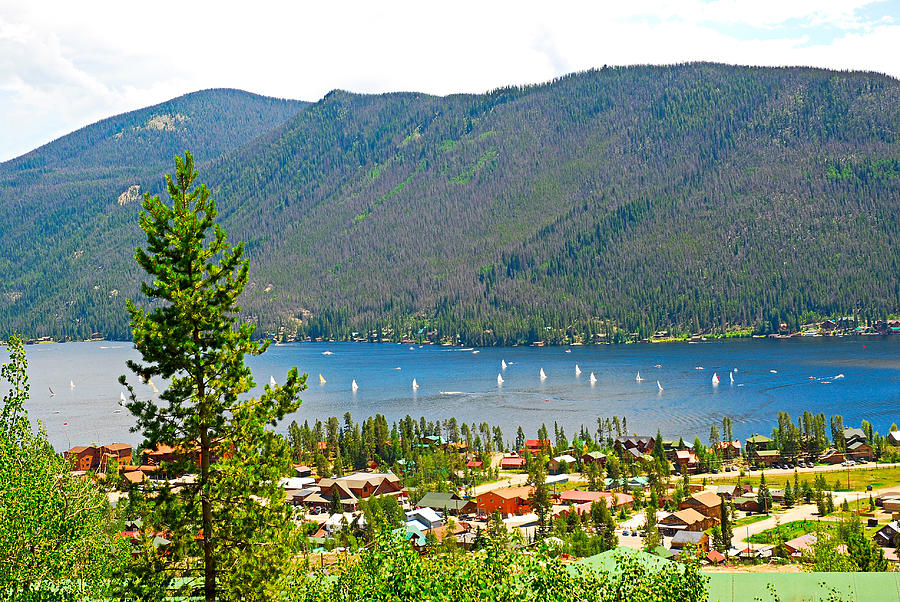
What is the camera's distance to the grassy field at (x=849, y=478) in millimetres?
76344

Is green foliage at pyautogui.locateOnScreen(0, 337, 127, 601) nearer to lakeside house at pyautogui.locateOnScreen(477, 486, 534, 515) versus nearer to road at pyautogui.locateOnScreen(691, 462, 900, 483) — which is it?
lakeside house at pyautogui.locateOnScreen(477, 486, 534, 515)

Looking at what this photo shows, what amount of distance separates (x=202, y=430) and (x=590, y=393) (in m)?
127

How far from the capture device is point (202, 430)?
63.5ft

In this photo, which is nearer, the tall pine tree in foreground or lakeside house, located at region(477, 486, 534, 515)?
the tall pine tree in foreground

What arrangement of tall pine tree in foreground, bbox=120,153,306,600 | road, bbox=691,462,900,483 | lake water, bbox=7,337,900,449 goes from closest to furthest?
tall pine tree in foreground, bbox=120,153,306,600
road, bbox=691,462,900,483
lake water, bbox=7,337,900,449

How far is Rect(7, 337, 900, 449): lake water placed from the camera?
388 feet

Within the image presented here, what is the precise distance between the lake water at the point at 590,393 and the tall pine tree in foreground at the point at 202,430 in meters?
84.9

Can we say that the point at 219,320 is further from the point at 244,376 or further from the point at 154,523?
the point at 154,523

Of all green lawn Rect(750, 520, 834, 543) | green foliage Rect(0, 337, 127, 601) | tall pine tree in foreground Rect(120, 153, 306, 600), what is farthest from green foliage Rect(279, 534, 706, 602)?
green lawn Rect(750, 520, 834, 543)

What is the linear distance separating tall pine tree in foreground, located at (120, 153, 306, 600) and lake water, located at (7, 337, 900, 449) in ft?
279

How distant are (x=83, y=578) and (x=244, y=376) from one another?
7.87 m

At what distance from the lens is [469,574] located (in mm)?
20375

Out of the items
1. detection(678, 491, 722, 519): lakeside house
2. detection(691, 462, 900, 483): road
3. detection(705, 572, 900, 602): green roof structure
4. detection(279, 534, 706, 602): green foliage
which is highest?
detection(279, 534, 706, 602): green foliage

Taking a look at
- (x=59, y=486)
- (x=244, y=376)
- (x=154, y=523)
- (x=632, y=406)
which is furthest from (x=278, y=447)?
(x=632, y=406)
